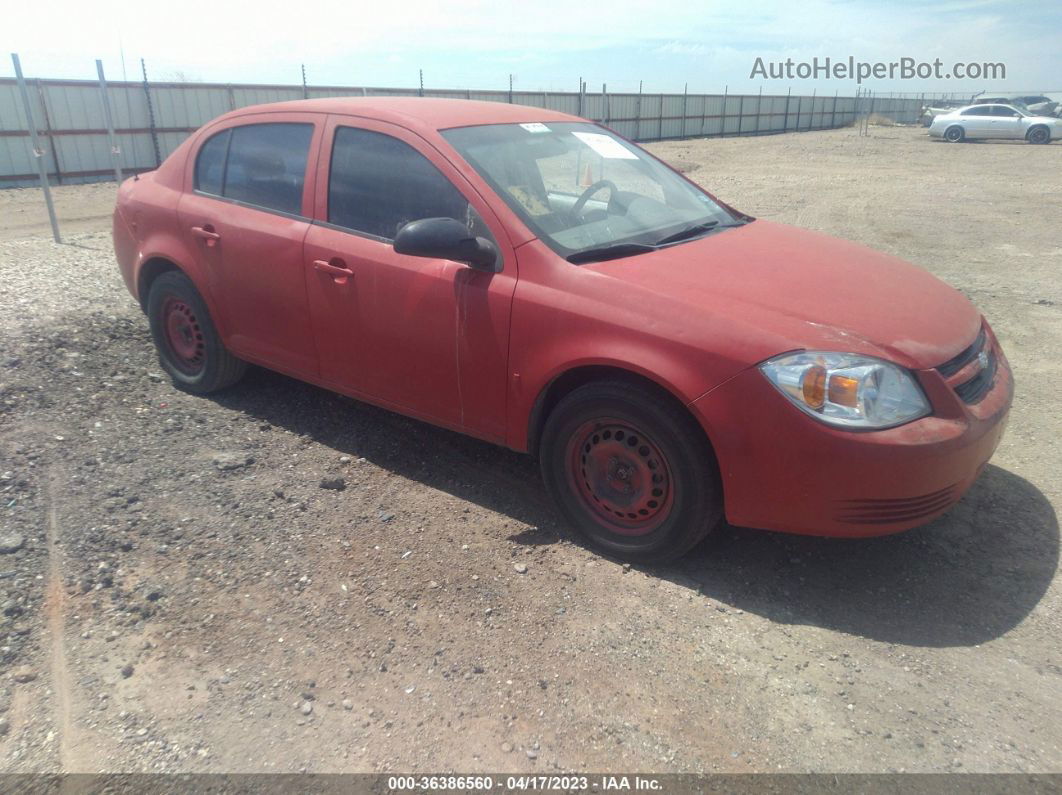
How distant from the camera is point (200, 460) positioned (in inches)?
163

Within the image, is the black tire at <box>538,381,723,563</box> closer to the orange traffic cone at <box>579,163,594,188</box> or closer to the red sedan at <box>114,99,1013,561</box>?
the red sedan at <box>114,99,1013,561</box>

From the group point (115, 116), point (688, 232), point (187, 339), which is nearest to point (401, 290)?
point (688, 232)

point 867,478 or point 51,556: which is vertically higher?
point 867,478

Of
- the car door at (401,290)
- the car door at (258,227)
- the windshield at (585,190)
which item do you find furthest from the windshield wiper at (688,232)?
the car door at (258,227)

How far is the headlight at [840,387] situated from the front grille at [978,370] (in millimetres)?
290

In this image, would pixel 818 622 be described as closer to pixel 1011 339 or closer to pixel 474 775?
pixel 474 775

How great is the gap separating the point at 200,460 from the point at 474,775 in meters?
2.55

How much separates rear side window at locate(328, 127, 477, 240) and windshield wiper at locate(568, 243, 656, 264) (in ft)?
1.43

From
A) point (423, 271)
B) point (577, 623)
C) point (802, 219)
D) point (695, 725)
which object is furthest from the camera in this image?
point (802, 219)

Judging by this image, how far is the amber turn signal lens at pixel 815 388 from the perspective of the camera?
9.02 feet

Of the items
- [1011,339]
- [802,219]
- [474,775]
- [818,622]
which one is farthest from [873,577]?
[802,219]

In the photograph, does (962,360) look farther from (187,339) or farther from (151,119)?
(151,119)

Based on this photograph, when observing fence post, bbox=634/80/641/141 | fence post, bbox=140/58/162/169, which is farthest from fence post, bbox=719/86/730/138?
fence post, bbox=140/58/162/169

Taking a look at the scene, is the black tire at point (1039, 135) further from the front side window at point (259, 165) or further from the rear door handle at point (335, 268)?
the rear door handle at point (335, 268)
